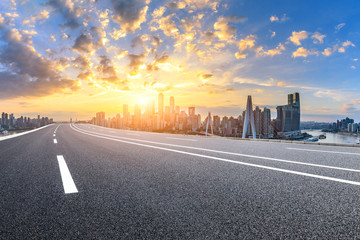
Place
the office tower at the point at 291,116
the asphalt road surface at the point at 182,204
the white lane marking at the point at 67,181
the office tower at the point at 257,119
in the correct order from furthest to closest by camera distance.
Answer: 1. the office tower at the point at 291,116
2. the office tower at the point at 257,119
3. the white lane marking at the point at 67,181
4. the asphalt road surface at the point at 182,204

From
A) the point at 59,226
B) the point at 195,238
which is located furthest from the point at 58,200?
the point at 195,238

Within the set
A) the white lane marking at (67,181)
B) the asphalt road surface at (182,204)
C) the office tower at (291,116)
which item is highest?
the office tower at (291,116)

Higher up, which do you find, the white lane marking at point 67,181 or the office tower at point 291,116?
the office tower at point 291,116

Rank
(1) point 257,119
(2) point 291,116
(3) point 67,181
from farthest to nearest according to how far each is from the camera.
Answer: (2) point 291,116 → (1) point 257,119 → (3) point 67,181

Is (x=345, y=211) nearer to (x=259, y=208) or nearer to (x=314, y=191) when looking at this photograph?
(x=314, y=191)

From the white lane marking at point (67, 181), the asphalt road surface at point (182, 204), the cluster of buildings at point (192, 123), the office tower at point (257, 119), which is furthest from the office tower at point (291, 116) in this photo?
the white lane marking at point (67, 181)

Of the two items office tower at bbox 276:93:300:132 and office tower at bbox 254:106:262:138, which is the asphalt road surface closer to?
office tower at bbox 254:106:262:138

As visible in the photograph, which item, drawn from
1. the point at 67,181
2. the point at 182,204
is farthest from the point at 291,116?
the point at 67,181

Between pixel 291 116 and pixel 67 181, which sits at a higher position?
pixel 291 116

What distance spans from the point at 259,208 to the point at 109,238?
1953mm

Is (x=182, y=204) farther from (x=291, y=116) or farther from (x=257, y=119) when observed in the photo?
(x=291, y=116)

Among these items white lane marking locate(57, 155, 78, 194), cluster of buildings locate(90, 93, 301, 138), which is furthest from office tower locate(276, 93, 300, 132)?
white lane marking locate(57, 155, 78, 194)

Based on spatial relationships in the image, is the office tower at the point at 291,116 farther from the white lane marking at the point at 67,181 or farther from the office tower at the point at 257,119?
the white lane marking at the point at 67,181

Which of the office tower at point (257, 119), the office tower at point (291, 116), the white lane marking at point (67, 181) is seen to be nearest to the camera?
the white lane marking at point (67, 181)
